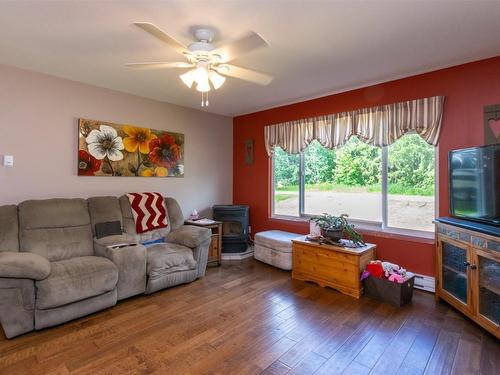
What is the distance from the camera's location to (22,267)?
7.03 ft

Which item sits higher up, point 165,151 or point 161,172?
point 165,151

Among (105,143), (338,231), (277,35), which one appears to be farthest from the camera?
(105,143)

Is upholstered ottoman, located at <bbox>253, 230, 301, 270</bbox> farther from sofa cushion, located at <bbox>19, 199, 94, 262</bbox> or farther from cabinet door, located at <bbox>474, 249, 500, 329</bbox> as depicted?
sofa cushion, located at <bbox>19, 199, 94, 262</bbox>

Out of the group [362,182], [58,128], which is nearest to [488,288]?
[362,182]

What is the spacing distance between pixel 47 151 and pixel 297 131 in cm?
317

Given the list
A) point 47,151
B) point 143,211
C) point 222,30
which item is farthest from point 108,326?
point 222,30

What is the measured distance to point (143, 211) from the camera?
11.7ft

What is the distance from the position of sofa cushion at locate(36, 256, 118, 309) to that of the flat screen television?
10.8ft

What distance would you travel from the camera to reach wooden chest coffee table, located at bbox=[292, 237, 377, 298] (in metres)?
2.96

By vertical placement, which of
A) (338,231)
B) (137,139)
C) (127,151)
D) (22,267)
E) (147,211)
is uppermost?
(137,139)

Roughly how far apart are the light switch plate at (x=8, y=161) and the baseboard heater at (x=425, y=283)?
4506mm

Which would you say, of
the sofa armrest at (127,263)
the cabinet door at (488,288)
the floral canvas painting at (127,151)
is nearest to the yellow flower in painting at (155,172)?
the floral canvas painting at (127,151)

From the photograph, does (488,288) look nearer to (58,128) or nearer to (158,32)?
(158,32)

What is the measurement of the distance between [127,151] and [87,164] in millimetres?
522
